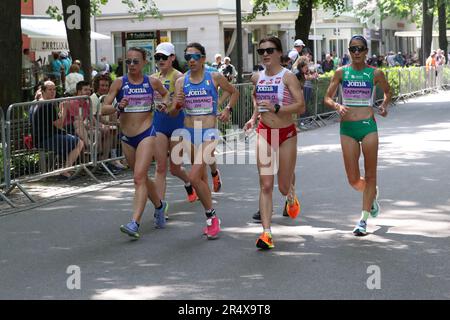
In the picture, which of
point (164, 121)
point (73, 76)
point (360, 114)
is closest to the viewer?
point (360, 114)

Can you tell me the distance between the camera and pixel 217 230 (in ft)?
31.2

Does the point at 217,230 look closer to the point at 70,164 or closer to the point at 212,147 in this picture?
the point at 212,147

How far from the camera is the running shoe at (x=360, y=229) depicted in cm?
938

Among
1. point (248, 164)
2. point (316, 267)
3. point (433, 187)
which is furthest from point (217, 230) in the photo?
point (248, 164)

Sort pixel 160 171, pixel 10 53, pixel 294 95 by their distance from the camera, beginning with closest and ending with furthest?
pixel 294 95
pixel 160 171
pixel 10 53

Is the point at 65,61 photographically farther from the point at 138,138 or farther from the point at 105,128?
the point at 138,138

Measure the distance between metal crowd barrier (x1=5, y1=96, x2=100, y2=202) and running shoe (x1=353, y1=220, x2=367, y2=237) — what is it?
190 inches

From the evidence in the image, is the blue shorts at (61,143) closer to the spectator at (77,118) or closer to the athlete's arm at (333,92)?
the spectator at (77,118)

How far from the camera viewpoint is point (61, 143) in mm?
13836

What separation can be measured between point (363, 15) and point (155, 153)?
63.6m

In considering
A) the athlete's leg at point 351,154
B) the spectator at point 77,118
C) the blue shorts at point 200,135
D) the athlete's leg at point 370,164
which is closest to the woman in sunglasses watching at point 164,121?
the blue shorts at point 200,135

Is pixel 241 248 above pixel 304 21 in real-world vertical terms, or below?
below

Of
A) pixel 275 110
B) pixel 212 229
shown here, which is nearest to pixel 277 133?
pixel 275 110

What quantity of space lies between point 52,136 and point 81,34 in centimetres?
737
